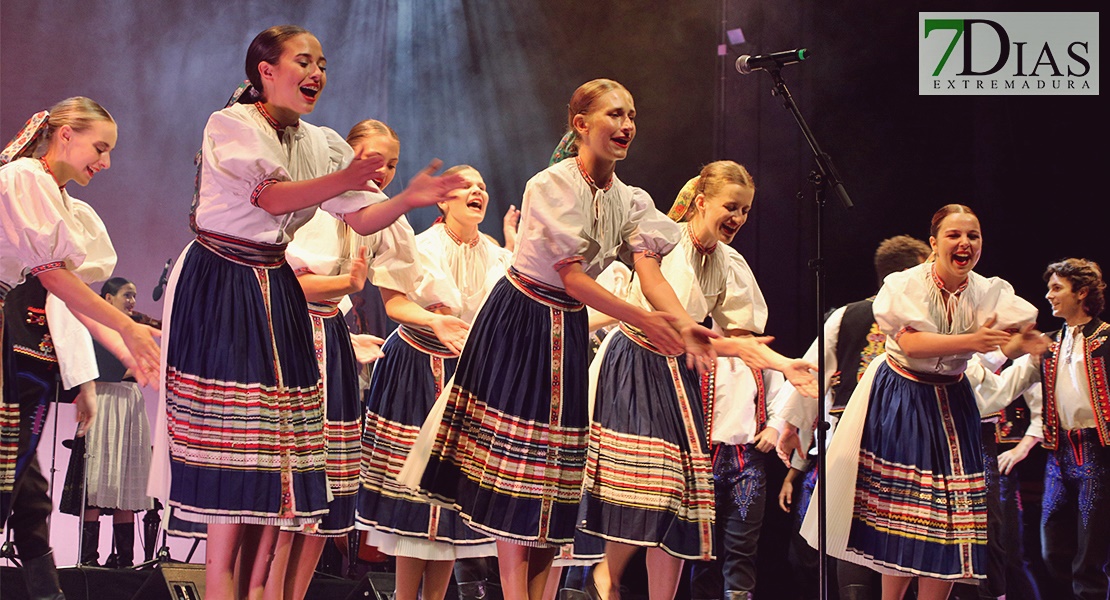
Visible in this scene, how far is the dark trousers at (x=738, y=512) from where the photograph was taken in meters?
5.20

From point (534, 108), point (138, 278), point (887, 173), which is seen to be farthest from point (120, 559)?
point (887, 173)

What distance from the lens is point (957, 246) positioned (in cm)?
406

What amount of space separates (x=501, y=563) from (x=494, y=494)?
0.68ft

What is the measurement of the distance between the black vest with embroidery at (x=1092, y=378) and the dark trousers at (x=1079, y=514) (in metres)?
0.06

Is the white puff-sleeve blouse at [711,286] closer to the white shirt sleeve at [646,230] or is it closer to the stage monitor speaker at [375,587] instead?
the white shirt sleeve at [646,230]

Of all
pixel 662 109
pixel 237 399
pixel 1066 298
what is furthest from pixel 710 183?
pixel 1066 298

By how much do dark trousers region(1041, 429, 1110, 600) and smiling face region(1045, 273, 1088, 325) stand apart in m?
0.59

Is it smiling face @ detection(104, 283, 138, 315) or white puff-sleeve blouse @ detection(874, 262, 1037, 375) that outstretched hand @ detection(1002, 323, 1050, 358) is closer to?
white puff-sleeve blouse @ detection(874, 262, 1037, 375)

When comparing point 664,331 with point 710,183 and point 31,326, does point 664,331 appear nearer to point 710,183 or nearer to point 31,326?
point 710,183

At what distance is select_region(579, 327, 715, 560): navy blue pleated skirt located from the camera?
3.58m

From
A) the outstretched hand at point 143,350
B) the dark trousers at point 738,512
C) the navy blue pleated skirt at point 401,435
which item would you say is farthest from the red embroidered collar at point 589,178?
the dark trousers at point 738,512

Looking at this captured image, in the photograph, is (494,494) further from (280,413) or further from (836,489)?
(836,489)

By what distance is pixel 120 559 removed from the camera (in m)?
5.63

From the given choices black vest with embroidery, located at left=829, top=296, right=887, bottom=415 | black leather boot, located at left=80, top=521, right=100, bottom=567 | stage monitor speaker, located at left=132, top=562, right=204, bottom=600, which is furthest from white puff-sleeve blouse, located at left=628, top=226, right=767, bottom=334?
black leather boot, located at left=80, top=521, right=100, bottom=567
